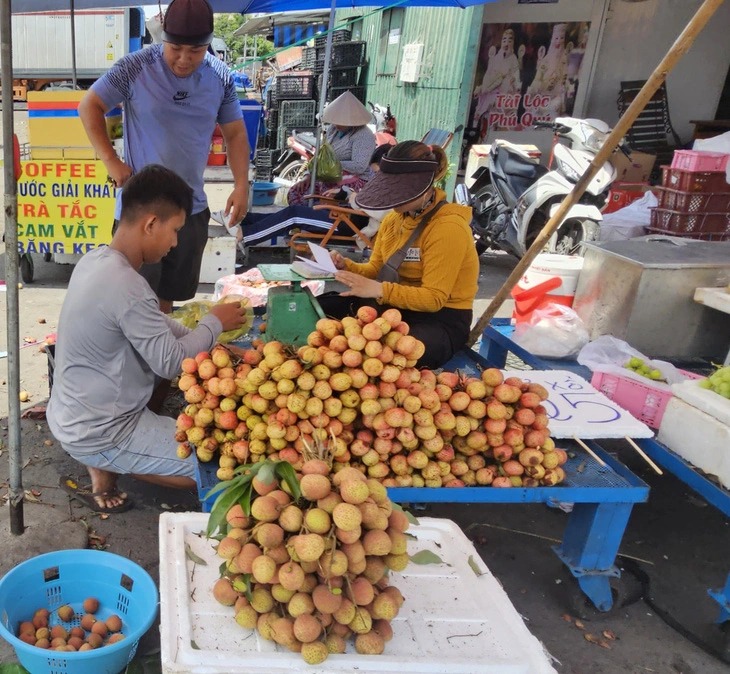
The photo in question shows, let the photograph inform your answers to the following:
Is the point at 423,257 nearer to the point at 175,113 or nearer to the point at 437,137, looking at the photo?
the point at 175,113

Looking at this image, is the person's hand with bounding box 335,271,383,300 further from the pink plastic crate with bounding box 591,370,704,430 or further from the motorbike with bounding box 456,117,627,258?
the motorbike with bounding box 456,117,627,258

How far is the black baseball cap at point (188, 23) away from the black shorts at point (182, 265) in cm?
94

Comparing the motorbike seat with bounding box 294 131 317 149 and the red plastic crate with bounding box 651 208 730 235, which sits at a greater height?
the motorbike seat with bounding box 294 131 317 149

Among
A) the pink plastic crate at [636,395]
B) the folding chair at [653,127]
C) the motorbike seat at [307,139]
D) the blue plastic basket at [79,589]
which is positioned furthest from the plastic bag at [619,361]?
the motorbike seat at [307,139]

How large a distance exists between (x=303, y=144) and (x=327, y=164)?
3.73 m

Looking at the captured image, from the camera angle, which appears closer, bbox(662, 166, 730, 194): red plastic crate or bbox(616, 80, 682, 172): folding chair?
bbox(662, 166, 730, 194): red plastic crate

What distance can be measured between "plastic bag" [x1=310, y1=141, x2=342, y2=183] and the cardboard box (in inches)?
161

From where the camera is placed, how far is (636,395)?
126 inches

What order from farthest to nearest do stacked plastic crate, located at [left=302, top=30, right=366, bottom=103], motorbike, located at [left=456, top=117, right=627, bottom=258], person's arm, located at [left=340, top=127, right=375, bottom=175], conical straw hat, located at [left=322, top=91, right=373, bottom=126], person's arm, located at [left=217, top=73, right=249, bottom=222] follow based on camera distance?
stacked plastic crate, located at [left=302, top=30, right=366, bottom=103]
person's arm, located at [left=340, top=127, right=375, bottom=175]
conical straw hat, located at [left=322, top=91, right=373, bottom=126]
motorbike, located at [left=456, top=117, right=627, bottom=258]
person's arm, located at [left=217, top=73, right=249, bottom=222]

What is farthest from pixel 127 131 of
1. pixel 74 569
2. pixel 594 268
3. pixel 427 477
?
pixel 594 268

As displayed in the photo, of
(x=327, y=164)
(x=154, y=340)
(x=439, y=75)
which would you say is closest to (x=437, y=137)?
(x=327, y=164)

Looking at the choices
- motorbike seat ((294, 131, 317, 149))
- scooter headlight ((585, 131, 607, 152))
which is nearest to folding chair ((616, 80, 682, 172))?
scooter headlight ((585, 131, 607, 152))

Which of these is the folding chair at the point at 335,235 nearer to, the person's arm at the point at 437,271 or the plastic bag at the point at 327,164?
the plastic bag at the point at 327,164

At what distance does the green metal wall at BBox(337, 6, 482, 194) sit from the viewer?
29.4 feet
